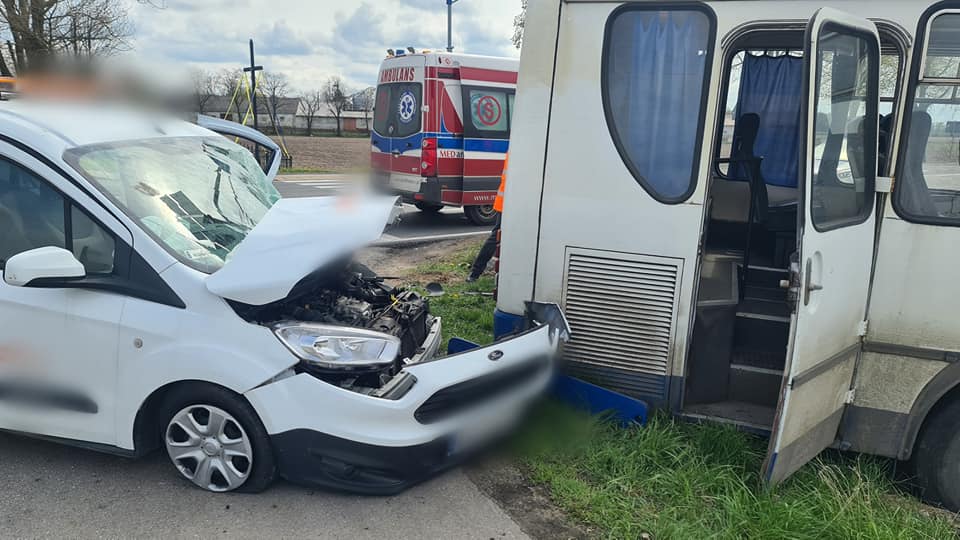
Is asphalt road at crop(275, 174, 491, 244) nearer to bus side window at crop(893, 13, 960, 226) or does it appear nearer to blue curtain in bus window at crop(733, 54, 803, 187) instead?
blue curtain in bus window at crop(733, 54, 803, 187)

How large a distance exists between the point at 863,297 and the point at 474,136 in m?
9.56

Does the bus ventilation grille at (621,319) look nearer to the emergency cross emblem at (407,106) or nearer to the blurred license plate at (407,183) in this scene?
the blurred license plate at (407,183)

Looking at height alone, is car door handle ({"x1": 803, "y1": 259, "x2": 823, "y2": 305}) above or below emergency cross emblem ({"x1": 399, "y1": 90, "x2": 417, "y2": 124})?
below

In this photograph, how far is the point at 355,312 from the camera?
12.2 feet

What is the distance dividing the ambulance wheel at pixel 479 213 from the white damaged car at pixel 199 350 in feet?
30.2

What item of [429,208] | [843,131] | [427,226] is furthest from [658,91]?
[429,208]

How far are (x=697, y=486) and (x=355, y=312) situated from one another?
1999 millimetres

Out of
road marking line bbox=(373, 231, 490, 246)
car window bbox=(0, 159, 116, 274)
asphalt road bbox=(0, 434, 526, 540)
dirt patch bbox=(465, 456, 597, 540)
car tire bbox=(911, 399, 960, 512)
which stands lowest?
asphalt road bbox=(0, 434, 526, 540)

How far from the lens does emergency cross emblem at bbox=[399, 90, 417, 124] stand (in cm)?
1224

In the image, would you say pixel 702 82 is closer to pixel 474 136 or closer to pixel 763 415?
pixel 763 415

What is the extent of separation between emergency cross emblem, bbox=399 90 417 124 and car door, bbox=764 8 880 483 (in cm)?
962

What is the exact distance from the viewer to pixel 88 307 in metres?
3.20

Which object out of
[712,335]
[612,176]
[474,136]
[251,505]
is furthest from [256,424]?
[474,136]

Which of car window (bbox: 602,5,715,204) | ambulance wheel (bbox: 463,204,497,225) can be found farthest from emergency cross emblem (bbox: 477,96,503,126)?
car window (bbox: 602,5,715,204)
